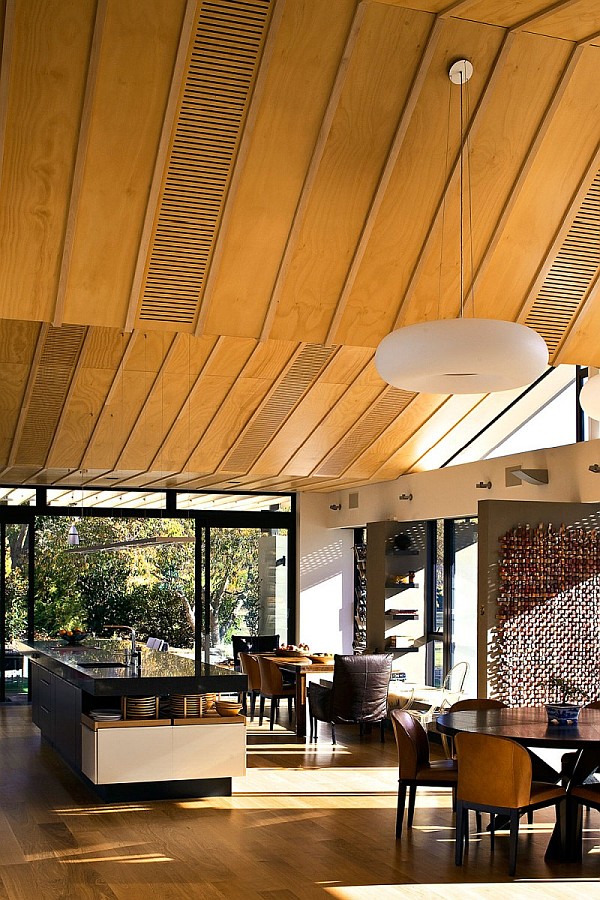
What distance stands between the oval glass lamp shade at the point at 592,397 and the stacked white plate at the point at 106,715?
4477mm

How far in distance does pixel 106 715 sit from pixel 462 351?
4.97 m

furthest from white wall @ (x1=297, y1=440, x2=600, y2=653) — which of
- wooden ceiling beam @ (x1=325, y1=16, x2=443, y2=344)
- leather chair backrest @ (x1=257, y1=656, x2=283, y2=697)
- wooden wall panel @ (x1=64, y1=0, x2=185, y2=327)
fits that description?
wooden wall panel @ (x1=64, y1=0, x2=185, y2=327)

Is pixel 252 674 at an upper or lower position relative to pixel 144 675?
lower

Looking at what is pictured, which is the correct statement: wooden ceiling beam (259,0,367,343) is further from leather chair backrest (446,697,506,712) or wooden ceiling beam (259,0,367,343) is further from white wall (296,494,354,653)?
white wall (296,494,354,653)

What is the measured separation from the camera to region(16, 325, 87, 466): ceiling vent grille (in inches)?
363

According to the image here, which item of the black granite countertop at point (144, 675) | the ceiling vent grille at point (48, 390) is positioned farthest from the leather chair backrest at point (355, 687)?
the ceiling vent grille at point (48, 390)

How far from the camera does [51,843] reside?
6914mm

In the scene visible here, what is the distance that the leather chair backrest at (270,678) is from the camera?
1192cm

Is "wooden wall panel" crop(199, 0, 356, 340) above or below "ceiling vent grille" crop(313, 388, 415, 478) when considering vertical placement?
above

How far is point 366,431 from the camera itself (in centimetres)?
1178

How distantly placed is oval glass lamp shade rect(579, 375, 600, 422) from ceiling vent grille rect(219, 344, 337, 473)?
343 cm

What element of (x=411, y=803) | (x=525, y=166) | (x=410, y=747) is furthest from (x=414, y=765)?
(x=525, y=166)

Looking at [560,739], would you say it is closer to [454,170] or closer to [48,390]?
[454,170]

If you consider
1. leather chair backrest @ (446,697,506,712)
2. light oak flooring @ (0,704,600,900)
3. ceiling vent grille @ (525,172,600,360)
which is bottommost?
light oak flooring @ (0,704,600,900)
